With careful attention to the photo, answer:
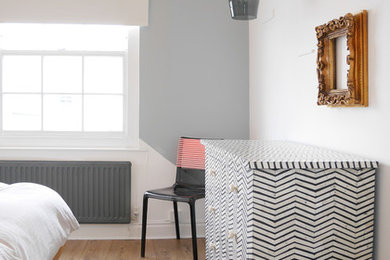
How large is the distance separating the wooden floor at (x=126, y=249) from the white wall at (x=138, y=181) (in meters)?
0.09

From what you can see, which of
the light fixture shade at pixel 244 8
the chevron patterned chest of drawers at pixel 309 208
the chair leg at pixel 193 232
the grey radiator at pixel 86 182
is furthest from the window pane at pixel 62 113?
the chevron patterned chest of drawers at pixel 309 208

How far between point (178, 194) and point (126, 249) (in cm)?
69

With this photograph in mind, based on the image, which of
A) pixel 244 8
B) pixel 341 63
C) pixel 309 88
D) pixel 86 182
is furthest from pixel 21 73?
pixel 341 63

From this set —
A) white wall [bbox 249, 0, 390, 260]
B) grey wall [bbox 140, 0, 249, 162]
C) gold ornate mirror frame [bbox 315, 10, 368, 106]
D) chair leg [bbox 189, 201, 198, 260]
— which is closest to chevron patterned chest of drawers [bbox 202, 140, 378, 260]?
white wall [bbox 249, 0, 390, 260]

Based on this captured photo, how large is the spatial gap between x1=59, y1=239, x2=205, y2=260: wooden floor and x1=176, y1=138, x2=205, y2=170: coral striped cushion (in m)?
0.64

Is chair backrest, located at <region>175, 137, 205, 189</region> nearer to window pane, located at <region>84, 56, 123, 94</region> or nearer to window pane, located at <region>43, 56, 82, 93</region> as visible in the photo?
window pane, located at <region>84, 56, 123, 94</region>

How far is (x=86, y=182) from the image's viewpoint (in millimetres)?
4164

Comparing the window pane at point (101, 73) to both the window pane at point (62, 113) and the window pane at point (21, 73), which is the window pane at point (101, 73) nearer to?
the window pane at point (62, 113)

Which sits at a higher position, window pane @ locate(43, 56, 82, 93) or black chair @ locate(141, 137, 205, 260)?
window pane @ locate(43, 56, 82, 93)

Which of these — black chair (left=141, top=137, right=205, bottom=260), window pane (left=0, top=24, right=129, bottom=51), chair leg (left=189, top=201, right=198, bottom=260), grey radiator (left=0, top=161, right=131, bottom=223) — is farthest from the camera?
window pane (left=0, top=24, right=129, bottom=51)

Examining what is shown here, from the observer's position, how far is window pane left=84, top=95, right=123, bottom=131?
171 inches

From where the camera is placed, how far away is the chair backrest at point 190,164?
401 cm

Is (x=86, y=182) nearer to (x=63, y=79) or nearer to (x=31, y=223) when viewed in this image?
(x=63, y=79)

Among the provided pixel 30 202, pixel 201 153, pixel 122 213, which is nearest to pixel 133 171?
pixel 122 213
